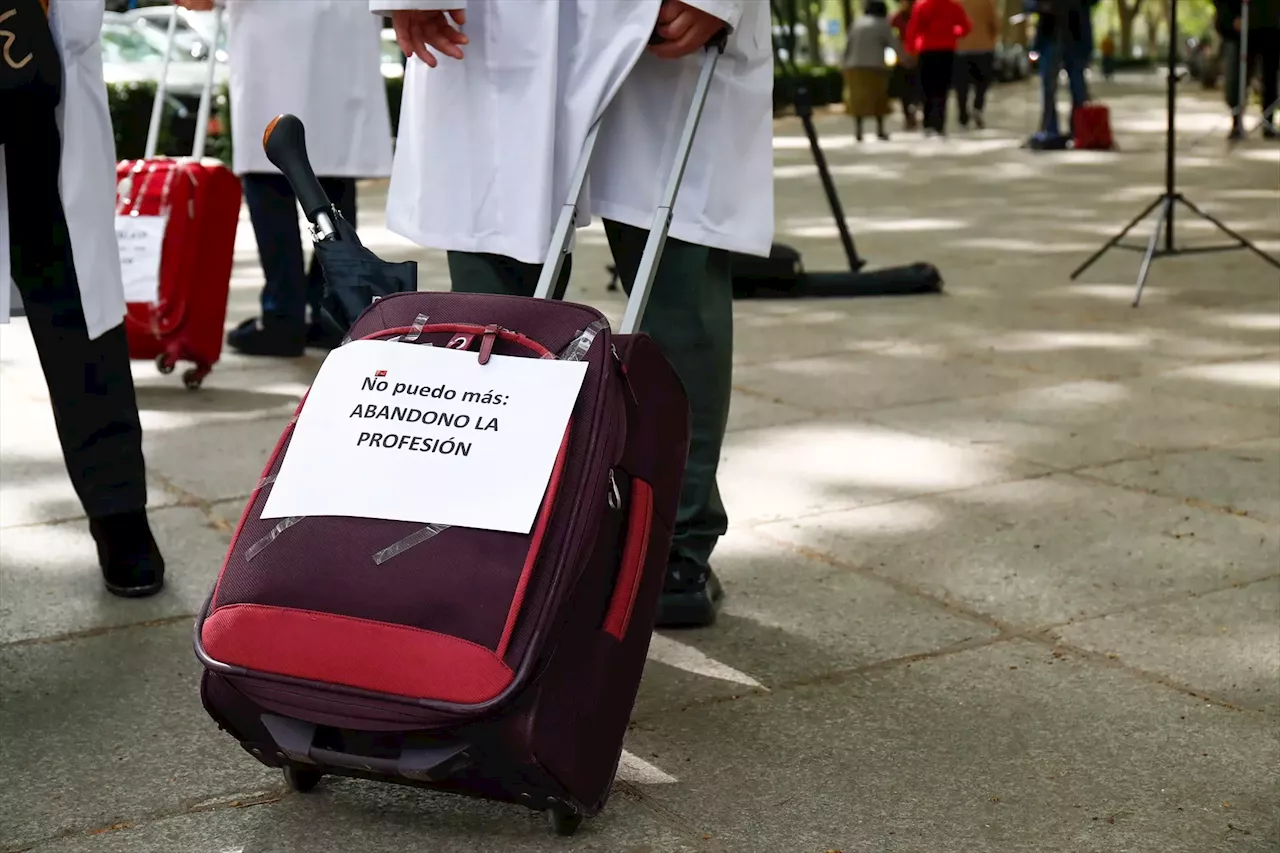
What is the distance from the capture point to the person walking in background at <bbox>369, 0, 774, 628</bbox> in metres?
3.14

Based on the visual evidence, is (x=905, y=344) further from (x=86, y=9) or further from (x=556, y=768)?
(x=556, y=768)

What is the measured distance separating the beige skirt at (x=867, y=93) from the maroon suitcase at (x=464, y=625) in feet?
55.0

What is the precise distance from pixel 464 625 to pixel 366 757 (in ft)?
0.83

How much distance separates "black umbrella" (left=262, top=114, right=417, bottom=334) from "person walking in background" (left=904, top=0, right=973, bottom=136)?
53.9 ft

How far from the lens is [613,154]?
3.30 meters

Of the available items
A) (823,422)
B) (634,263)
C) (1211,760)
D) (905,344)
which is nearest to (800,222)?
(905,344)

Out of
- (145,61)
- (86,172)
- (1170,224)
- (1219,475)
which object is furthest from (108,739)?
(145,61)

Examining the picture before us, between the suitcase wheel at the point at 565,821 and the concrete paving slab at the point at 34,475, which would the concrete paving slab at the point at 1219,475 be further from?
the concrete paving slab at the point at 34,475

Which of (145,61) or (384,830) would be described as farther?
(145,61)

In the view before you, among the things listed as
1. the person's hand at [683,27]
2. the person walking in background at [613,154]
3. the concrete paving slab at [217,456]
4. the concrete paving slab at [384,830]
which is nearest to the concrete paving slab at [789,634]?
the person walking in background at [613,154]

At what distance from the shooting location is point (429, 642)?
2.21 metres

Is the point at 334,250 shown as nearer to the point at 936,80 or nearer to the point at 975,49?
the point at 936,80

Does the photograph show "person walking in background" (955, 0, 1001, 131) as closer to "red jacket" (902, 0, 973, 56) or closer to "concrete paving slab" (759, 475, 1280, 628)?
"red jacket" (902, 0, 973, 56)

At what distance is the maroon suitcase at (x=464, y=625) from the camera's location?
87.7 inches
